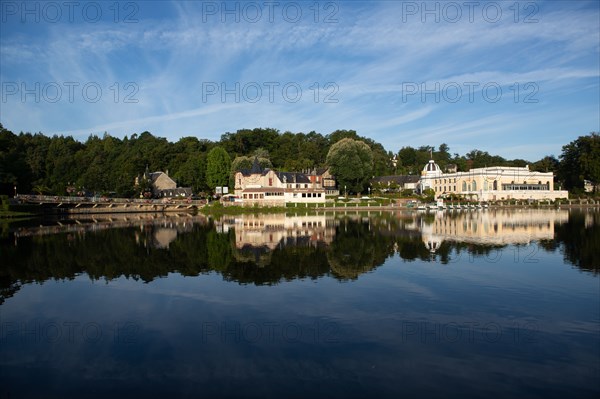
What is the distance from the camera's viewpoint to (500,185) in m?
87.2

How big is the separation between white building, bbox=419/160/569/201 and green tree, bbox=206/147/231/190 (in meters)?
38.6

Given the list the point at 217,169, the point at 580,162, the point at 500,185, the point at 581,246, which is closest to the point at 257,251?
the point at 581,246

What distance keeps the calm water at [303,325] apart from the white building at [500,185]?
220 feet

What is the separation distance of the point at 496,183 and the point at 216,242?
238 feet

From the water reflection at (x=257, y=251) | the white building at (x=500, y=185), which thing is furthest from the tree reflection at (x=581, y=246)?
the white building at (x=500, y=185)

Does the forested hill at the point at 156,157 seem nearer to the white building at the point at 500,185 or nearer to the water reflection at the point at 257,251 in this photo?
the white building at the point at 500,185

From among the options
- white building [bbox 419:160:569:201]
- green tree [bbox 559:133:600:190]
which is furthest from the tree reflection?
green tree [bbox 559:133:600:190]

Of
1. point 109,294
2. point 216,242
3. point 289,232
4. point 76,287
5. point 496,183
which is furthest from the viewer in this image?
point 496,183

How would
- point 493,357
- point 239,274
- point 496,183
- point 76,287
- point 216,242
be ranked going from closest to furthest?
point 493,357
point 76,287
point 239,274
point 216,242
point 496,183

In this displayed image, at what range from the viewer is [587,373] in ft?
26.7

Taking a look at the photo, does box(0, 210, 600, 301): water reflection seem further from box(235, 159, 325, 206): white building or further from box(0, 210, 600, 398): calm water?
box(235, 159, 325, 206): white building

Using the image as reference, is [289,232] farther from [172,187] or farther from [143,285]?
[172,187]

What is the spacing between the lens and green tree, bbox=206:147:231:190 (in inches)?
3302

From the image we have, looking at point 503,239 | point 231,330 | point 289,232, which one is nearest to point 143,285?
point 231,330
